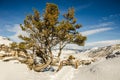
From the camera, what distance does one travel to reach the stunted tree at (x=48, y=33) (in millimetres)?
19797

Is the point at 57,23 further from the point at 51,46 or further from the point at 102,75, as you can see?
the point at 102,75

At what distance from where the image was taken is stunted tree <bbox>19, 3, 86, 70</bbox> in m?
19.8

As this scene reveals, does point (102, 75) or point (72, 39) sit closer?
point (102, 75)

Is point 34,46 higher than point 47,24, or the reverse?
point 47,24

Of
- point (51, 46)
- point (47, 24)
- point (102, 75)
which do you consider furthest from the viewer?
point (51, 46)

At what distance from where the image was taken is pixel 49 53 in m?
20.7

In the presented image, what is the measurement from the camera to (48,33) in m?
19.8

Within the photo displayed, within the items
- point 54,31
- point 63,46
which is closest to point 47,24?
point 54,31

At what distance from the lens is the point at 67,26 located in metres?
19.9

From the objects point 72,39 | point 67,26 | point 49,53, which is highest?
point 67,26

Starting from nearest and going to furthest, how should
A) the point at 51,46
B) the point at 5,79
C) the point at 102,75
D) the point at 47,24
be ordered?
the point at 5,79, the point at 102,75, the point at 47,24, the point at 51,46

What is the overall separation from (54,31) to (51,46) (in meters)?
2.20

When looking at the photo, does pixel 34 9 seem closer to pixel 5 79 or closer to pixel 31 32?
pixel 31 32

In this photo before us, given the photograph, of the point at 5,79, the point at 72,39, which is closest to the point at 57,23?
the point at 72,39
